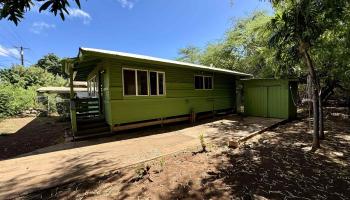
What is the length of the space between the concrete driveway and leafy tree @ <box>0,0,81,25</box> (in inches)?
107

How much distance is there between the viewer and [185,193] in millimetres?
3455

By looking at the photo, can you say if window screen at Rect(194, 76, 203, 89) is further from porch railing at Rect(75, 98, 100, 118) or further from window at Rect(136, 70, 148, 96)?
porch railing at Rect(75, 98, 100, 118)

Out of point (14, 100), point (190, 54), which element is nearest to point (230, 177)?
point (14, 100)

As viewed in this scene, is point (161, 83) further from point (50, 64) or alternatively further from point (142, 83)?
point (50, 64)

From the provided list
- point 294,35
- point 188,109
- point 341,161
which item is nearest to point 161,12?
point 188,109

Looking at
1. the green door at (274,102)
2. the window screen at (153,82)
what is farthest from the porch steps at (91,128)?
the green door at (274,102)

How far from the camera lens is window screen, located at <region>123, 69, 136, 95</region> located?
8336 millimetres

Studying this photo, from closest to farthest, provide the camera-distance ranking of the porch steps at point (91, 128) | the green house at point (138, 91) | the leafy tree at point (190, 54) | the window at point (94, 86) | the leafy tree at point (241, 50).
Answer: the porch steps at point (91, 128), the green house at point (138, 91), the window at point (94, 86), the leafy tree at point (241, 50), the leafy tree at point (190, 54)

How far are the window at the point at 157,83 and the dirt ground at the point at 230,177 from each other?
413 cm

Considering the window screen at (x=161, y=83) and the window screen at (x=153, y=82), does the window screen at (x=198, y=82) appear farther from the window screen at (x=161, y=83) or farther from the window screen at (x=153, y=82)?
the window screen at (x=153, y=82)

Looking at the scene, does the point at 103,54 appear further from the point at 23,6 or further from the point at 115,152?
the point at 23,6

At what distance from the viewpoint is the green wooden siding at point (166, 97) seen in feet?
26.1

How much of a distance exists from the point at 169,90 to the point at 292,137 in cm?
515

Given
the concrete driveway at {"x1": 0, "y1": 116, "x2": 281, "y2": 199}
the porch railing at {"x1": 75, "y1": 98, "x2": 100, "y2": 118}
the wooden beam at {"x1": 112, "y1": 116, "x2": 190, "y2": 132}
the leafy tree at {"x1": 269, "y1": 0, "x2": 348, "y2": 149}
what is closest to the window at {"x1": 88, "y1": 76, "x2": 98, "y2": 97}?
the porch railing at {"x1": 75, "y1": 98, "x2": 100, "y2": 118}
